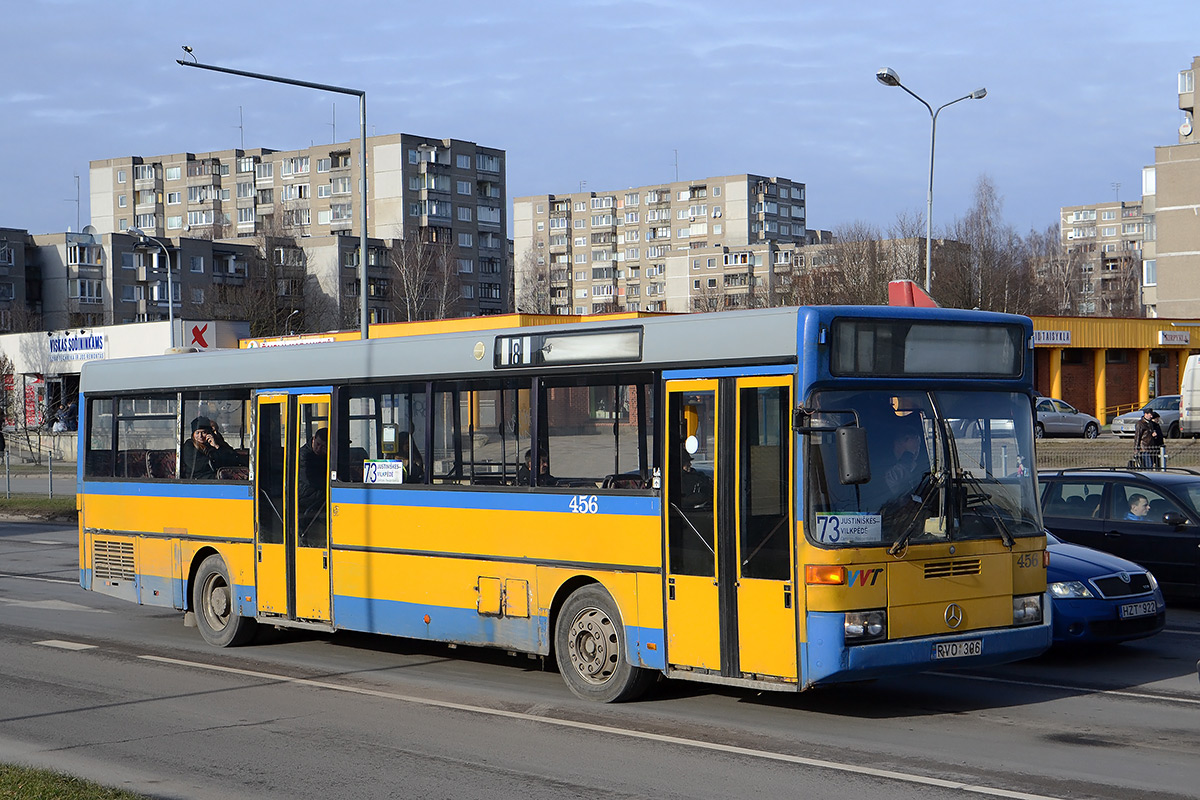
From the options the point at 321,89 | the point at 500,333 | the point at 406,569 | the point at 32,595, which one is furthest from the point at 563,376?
the point at 321,89

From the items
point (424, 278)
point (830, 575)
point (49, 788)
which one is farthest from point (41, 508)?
point (424, 278)

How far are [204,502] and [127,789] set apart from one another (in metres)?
6.31

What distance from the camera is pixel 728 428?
895cm

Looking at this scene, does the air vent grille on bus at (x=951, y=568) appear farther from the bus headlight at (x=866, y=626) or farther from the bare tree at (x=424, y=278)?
the bare tree at (x=424, y=278)

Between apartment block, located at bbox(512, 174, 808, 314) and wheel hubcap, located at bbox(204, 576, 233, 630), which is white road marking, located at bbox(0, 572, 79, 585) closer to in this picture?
wheel hubcap, located at bbox(204, 576, 233, 630)

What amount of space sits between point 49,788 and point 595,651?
13.1 ft

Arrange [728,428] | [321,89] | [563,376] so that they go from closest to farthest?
[728,428]
[563,376]
[321,89]

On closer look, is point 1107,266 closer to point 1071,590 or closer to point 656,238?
point 656,238

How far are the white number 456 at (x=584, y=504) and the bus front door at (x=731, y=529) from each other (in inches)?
29.5

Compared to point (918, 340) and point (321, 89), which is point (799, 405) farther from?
point (321, 89)

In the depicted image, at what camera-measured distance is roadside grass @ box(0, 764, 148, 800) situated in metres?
6.79

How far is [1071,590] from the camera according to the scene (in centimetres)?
1096

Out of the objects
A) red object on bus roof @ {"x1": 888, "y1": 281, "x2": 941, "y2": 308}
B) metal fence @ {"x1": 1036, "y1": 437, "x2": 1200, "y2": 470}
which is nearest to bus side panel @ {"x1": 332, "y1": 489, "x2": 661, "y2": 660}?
red object on bus roof @ {"x1": 888, "y1": 281, "x2": 941, "y2": 308}

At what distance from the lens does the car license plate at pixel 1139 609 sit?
35.9ft
